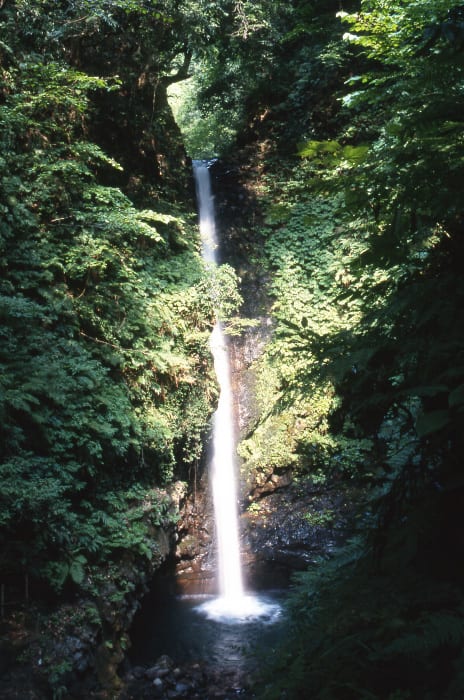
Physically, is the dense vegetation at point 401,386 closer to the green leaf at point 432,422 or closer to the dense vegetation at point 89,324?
the green leaf at point 432,422

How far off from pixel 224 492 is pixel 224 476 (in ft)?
1.13

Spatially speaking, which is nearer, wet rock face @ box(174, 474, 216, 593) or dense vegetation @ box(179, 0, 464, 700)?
dense vegetation @ box(179, 0, 464, 700)

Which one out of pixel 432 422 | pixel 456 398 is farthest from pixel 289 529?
pixel 456 398

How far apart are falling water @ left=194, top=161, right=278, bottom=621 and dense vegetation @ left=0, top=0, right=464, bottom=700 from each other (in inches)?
20.4

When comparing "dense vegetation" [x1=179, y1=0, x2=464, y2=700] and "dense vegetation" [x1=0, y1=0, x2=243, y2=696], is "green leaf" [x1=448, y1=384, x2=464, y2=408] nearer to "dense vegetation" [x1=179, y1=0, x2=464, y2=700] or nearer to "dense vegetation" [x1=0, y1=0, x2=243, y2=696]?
"dense vegetation" [x1=179, y1=0, x2=464, y2=700]

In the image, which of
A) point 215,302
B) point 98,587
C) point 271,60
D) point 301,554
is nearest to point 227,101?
point 271,60

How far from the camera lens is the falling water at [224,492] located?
796 cm

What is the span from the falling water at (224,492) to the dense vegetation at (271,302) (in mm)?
517

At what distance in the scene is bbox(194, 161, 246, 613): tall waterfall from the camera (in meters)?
8.75

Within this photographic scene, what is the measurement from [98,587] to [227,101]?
15945 millimetres

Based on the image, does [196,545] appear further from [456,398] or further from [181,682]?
[456,398]

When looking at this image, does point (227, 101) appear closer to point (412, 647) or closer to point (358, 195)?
point (358, 195)

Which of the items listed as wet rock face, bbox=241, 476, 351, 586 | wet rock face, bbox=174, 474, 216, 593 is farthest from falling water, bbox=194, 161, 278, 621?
wet rock face, bbox=241, 476, 351, 586

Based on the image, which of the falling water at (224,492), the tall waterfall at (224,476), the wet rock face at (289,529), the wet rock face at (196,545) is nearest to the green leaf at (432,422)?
the falling water at (224,492)
